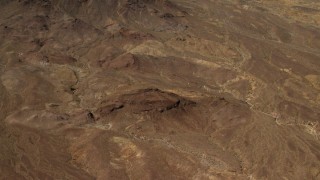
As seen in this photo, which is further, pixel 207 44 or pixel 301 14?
pixel 301 14

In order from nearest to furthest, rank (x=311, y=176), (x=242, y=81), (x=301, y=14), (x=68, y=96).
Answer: (x=311, y=176) → (x=68, y=96) → (x=242, y=81) → (x=301, y=14)

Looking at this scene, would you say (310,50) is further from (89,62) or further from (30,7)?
(30,7)

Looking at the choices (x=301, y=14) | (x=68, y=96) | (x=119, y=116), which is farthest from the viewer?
(x=301, y=14)

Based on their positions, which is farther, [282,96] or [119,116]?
[282,96]

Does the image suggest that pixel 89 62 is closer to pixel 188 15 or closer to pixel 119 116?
pixel 119 116

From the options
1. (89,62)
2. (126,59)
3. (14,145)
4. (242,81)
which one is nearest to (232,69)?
(242,81)

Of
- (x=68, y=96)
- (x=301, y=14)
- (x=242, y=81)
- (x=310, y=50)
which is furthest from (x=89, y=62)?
(x=301, y=14)
